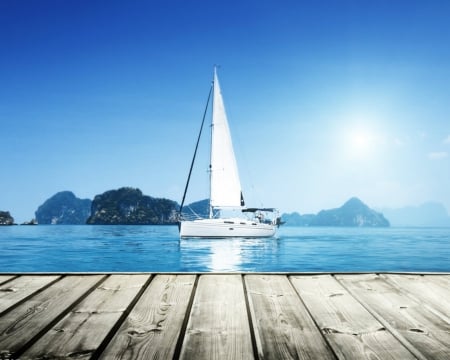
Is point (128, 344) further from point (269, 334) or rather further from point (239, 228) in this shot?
point (239, 228)

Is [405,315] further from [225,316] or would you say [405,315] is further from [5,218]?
[5,218]

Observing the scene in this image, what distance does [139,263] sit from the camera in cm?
2736

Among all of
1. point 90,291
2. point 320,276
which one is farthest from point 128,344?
point 320,276

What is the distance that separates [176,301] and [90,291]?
2.06ft

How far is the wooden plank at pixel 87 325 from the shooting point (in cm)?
141

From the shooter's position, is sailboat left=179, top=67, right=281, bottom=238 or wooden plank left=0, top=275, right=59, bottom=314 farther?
sailboat left=179, top=67, right=281, bottom=238

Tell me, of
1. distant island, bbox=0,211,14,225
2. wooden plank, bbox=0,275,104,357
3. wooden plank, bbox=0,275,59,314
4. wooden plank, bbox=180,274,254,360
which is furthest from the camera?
distant island, bbox=0,211,14,225

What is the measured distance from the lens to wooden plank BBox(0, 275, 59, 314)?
2.15m

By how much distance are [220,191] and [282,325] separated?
113 feet

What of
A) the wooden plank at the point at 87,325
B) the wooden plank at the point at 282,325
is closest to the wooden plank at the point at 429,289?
the wooden plank at the point at 282,325

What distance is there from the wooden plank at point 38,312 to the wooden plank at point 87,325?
66 millimetres

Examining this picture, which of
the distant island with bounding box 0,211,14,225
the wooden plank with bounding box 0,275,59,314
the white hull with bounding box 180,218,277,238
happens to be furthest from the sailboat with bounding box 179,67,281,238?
the distant island with bounding box 0,211,14,225

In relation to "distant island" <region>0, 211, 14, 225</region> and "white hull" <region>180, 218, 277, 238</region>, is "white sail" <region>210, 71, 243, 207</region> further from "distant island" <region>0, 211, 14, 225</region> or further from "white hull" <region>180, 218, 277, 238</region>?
"distant island" <region>0, 211, 14, 225</region>

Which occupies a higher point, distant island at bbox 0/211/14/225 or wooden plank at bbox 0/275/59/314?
distant island at bbox 0/211/14/225
